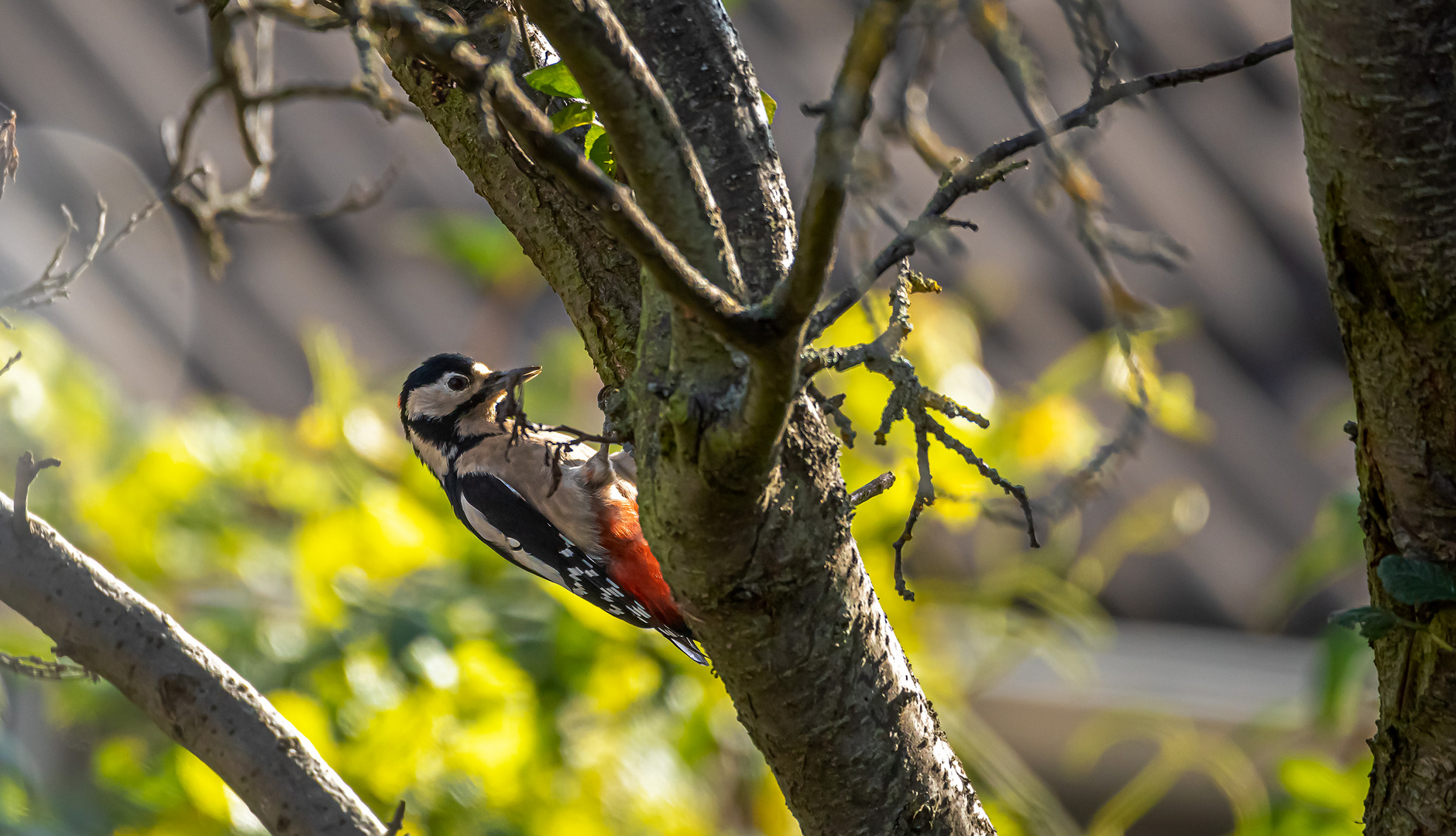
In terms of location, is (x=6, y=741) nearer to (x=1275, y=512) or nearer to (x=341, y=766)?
(x=341, y=766)

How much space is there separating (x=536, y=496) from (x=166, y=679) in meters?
1.15

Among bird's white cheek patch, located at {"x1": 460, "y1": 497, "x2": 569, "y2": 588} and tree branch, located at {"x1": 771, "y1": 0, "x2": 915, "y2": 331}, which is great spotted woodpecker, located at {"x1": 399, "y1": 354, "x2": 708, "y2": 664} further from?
tree branch, located at {"x1": 771, "y1": 0, "x2": 915, "y2": 331}

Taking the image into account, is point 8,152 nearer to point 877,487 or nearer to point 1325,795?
point 877,487

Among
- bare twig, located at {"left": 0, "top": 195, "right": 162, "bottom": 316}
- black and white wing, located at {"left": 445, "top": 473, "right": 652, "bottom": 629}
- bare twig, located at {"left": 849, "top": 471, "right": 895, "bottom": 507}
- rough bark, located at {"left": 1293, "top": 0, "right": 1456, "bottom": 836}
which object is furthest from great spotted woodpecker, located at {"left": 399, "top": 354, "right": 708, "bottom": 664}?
rough bark, located at {"left": 1293, "top": 0, "right": 1456, "bottom": 836}

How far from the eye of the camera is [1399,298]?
80 cm

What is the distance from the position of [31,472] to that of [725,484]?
2.15 ft

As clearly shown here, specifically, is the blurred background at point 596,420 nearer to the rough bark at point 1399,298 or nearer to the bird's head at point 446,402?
the bird's head at point 446,402

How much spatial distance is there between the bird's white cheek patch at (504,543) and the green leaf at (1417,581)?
146cm

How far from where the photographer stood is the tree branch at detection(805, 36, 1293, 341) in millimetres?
663

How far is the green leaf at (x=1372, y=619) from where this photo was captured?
85 cm

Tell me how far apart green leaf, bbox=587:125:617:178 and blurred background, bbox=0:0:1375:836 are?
22 centimetres

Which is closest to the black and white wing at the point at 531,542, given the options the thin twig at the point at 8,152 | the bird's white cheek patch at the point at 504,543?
the bird's white cheek patch at the point at 504,543

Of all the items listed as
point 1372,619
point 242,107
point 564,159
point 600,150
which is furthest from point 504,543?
point 564,159

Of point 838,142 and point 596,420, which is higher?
point 596,420
